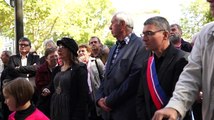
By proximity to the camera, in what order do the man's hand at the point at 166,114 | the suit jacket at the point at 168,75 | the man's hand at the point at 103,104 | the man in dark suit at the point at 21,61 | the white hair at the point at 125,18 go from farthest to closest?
1. the man in dark suit at the point at 21,61
2. the white hair at the point at 125,18
3. the man's hand at the point at 103,104
4. the suit jacket at the point at 168,75
5. the man's hand at the point at 166,114

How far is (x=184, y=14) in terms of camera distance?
40375 mm

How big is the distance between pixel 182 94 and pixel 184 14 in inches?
1540

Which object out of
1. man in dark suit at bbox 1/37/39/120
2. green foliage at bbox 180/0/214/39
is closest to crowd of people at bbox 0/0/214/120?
man in dark suit at bbox 1/37/39/120

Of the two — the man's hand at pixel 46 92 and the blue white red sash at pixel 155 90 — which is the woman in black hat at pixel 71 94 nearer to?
the man's hand at pixel 46 92

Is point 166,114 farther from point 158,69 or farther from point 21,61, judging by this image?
point 21,61

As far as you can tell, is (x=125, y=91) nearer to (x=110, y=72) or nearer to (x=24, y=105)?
(x=110, y=72)

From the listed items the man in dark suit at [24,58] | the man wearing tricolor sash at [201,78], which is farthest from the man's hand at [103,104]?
the man in dark suit at [24,58]

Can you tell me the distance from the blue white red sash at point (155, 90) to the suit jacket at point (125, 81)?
0.68m

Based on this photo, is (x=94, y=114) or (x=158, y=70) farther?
(x=94, y=114)

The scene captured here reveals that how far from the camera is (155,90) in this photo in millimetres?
3863

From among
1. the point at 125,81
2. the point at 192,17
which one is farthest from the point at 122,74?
the point at 192,17

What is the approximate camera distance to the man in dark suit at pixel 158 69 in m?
3.82

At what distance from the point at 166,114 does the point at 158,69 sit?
1865 mm

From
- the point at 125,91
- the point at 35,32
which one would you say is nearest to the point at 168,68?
the point at 125,91
